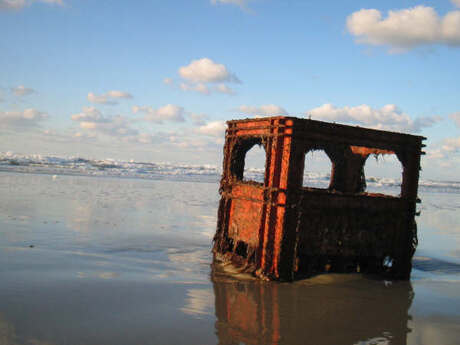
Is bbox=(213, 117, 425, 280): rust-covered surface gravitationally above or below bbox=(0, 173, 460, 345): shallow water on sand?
above

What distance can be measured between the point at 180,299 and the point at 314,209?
8.43ft

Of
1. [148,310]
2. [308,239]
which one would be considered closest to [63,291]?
[148,310]

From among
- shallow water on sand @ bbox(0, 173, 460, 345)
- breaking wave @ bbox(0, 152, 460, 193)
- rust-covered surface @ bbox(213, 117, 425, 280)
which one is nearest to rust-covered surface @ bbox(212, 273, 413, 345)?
shallow water on sand @ bbox(0, 173, 460, 345)

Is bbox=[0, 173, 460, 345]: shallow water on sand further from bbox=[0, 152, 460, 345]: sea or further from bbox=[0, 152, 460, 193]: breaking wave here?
bbox=[0, 152, 460, 193]: breaking wave

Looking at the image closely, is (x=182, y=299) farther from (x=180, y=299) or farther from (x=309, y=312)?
(x=309, y=312)

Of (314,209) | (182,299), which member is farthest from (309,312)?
(182,299)

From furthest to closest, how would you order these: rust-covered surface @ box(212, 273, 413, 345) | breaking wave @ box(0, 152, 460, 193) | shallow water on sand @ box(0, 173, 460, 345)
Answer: breaking wave @ box(0, 152, 460, 193) → rust-covered surface @ box(212, 273, 413, 345) → shallow water on sand @ box(0, 173, 460, 345)

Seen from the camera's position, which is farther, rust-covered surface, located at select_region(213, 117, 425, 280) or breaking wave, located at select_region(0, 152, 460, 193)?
breaking wave, located at select_region(0, 152, 460, 193)

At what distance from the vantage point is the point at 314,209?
22.9 ft

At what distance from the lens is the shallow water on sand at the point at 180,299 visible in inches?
197

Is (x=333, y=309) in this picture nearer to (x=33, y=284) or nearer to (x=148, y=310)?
(x=148, y=310)

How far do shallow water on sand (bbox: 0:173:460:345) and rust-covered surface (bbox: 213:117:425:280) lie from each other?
1.23 feet

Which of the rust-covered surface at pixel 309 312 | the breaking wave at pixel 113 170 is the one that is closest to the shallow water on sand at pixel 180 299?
the rust-covered surface at pixel 309 312

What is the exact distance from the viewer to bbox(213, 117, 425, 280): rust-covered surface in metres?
6.81
